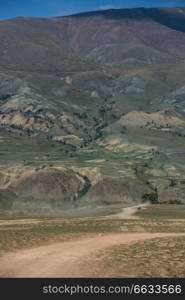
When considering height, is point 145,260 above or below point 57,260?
below

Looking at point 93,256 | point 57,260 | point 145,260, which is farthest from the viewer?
point 93,256

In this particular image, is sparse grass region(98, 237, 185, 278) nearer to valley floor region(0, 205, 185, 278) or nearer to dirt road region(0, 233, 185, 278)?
valley floor region(0, 205, 185, 278)

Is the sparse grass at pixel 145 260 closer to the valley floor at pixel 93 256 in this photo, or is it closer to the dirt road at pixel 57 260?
the valley floor at pixel 93 256

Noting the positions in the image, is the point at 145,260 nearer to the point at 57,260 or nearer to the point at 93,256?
the point at 93,256

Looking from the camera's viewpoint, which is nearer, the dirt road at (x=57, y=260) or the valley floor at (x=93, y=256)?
the dirt road at (x=57, y=260)

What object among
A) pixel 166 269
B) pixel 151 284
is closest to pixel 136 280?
pixel 151 284

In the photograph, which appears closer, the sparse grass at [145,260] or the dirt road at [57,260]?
the dirt road at [57,260]

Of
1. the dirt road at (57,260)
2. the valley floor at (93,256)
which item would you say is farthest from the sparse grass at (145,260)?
the dirt road at (57,260)

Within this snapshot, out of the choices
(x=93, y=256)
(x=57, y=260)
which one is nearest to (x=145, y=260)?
(x=93, y=256)

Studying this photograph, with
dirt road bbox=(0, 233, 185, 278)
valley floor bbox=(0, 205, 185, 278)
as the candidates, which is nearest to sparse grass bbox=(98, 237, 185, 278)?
valley floor bbox=(0, 205, 185, 278)
